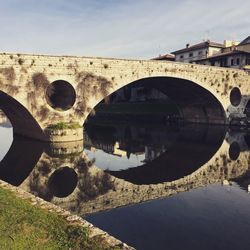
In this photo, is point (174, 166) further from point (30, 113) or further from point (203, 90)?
point (203, 90)

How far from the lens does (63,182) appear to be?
23625 millimetres

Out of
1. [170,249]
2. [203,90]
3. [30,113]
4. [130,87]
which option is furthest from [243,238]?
[130,87]

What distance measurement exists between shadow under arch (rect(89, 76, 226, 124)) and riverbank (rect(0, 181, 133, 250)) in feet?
130

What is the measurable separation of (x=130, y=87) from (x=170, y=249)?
254 ft

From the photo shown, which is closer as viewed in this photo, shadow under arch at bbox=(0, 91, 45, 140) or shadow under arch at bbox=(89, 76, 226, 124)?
shadow under arch at bbox=(0, 91, 45, 140)

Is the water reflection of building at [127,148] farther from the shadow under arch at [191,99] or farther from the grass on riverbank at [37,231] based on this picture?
the grass on riverbank at [37,231]

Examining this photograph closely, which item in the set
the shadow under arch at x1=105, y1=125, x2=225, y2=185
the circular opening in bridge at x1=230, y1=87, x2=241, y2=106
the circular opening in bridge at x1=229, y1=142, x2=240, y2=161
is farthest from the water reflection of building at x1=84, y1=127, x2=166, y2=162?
the circular opening in bridge at x1=230, y1=87, x2=241, y2=106

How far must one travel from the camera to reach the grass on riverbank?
10.3 m

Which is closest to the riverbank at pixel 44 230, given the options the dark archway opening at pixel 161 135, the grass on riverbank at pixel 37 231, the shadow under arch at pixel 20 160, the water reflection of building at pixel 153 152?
the grass on riverbank at pixel 37 231

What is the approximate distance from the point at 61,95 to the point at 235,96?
111ft

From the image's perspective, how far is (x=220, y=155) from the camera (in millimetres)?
33406

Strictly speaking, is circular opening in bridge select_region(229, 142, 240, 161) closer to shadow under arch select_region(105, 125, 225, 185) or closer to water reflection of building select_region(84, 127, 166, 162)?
shadow under arch select_region(105, 125, 225, 185)

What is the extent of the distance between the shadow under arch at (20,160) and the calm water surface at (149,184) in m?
0.07

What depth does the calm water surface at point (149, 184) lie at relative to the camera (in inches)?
601
